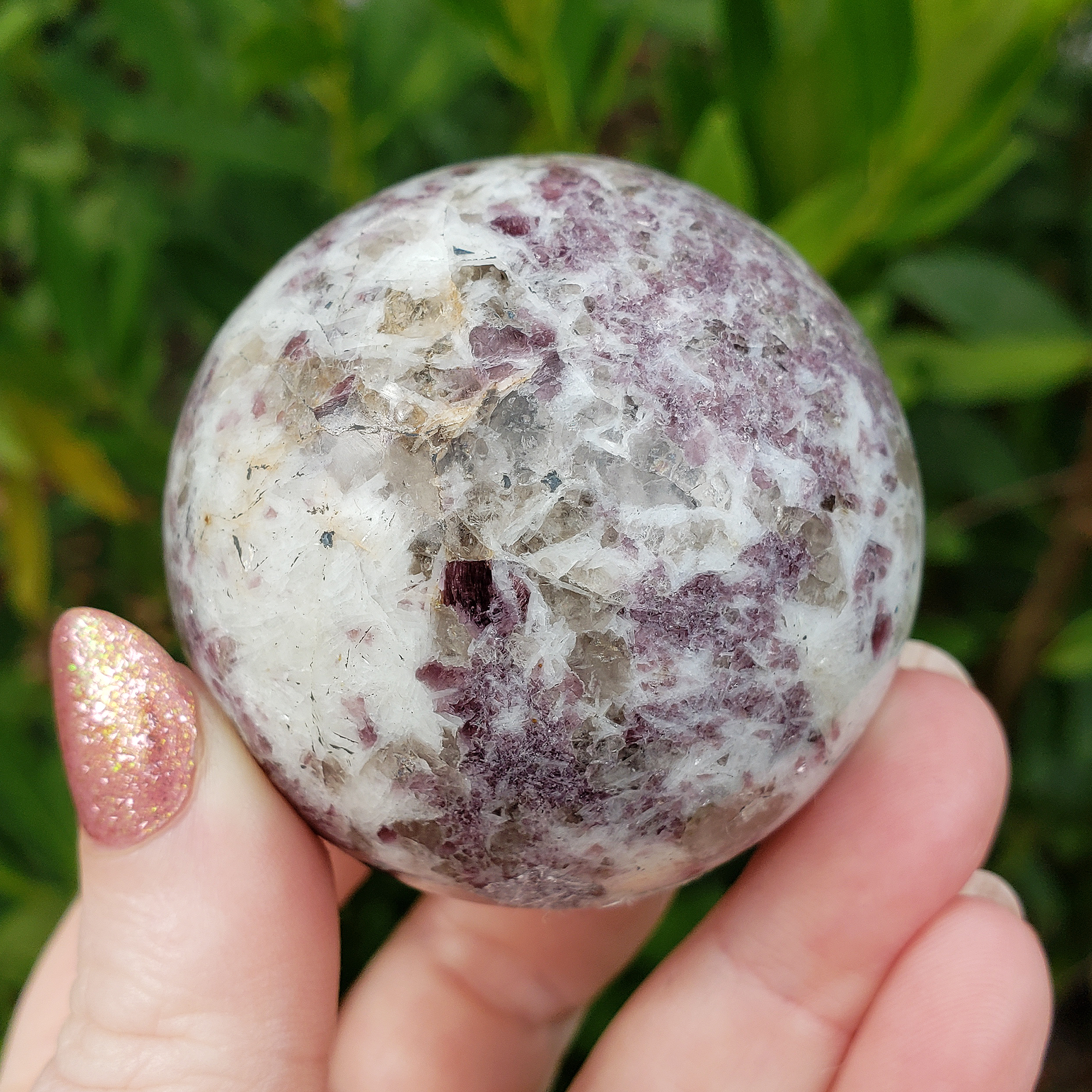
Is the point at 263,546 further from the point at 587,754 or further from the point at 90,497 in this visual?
the point at 90,497

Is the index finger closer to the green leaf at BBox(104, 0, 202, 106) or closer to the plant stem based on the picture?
the plant stem

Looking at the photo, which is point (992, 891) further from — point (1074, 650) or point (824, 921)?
point (1074, 650)

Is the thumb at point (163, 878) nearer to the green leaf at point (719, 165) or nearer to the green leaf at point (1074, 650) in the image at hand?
the green leaf at point (719, 165)

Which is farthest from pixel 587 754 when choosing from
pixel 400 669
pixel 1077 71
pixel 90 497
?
pixel 1077 71

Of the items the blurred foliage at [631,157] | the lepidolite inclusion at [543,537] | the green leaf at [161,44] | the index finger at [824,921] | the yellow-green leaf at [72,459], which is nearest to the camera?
the lepidolite inclusion at [543,537]

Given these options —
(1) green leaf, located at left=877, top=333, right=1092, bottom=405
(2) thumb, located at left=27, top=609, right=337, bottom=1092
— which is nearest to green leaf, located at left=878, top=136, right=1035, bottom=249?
(1) green leaf, located at left=877, top=333, right=1092, bottom=405

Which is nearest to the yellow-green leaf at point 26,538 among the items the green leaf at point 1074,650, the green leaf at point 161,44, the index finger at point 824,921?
the green leaf at point 161,44

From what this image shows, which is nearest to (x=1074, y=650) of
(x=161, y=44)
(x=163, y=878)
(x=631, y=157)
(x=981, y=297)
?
(x=981, y=297)
